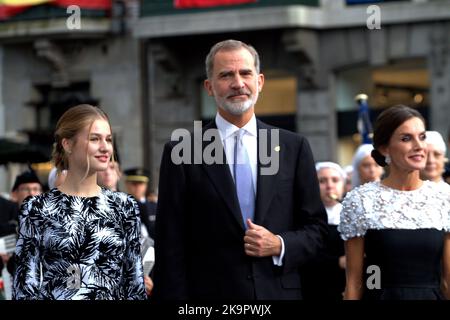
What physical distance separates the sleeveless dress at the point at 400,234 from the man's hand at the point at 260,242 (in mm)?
644

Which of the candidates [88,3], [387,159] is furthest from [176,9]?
[387,159]

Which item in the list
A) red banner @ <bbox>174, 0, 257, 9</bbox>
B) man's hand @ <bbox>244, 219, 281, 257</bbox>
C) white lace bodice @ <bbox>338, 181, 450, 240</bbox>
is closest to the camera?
man's hand @ <bbox>244, 219, 281, 257</bbox>

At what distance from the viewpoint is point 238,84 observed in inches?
220

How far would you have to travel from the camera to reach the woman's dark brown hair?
598 cm

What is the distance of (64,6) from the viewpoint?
949 inches

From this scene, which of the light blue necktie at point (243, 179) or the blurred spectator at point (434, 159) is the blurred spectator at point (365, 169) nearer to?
the blurred spectator at point (434, 159)

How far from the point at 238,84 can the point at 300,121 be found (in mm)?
16936

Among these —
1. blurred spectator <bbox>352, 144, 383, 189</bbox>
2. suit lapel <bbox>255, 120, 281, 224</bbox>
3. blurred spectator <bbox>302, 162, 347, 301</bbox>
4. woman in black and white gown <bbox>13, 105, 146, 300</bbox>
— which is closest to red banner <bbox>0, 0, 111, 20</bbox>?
blurred spectator <bbox>352, 144, 383, 189</bbox>

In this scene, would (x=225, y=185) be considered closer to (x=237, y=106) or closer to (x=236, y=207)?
(x=236, y=207)

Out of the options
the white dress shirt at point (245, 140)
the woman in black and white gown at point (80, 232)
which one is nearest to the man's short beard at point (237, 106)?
the white dress shirt at point (245, 140)

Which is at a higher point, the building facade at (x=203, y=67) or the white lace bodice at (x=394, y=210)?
the building facade at (x=203, y=67)

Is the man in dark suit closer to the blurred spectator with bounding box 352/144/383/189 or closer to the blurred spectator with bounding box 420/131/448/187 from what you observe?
the blurred spectator with bounding box 420/131/448/187

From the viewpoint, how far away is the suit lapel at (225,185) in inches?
219
